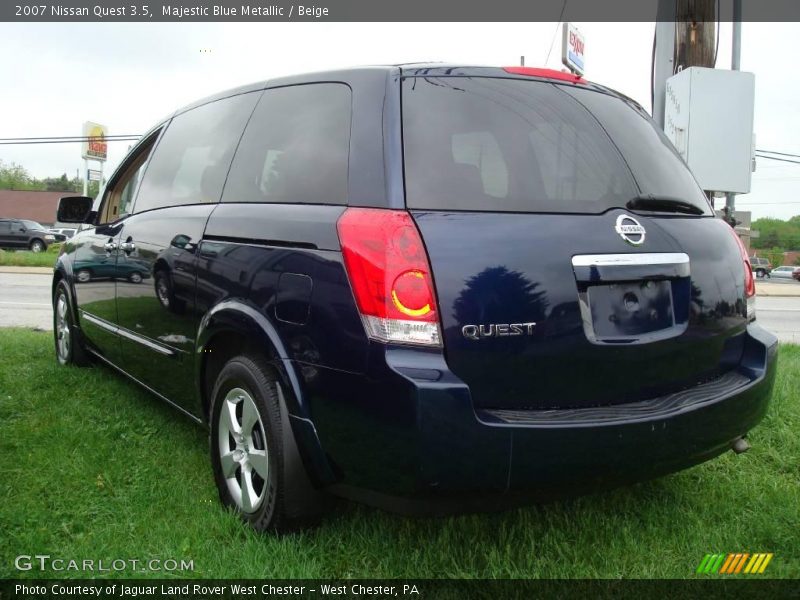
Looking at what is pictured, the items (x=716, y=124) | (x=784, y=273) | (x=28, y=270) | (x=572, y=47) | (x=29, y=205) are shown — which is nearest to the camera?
(x=716, y=124)

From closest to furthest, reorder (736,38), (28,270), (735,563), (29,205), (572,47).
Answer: (735,563)
(736,38)
(572,47)
(28,270)
(29,205)

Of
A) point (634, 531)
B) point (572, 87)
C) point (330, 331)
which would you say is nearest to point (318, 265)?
point (330, 331)

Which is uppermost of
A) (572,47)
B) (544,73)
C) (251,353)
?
(572,47)

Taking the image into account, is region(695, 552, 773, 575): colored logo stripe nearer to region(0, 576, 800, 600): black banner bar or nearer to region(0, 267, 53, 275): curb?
→ region(0, 576, 800, 600): black banner bar

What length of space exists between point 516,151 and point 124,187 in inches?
126

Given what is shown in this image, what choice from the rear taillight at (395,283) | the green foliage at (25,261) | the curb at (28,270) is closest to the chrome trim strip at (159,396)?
the rear taillight at (395,283)

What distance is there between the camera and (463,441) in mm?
2008

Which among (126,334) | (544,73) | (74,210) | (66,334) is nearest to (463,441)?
(544,73)

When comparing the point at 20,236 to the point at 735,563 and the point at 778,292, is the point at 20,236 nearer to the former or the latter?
the point at 778,292

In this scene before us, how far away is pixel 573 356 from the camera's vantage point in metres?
2.17

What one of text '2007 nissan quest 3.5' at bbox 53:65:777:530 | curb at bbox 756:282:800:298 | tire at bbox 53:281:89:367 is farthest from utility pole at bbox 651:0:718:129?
curb at bbox 756:282:800:298

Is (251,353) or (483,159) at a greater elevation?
(483,159)

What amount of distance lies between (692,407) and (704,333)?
0.29 m

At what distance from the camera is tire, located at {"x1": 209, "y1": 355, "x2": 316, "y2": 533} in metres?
2.43
